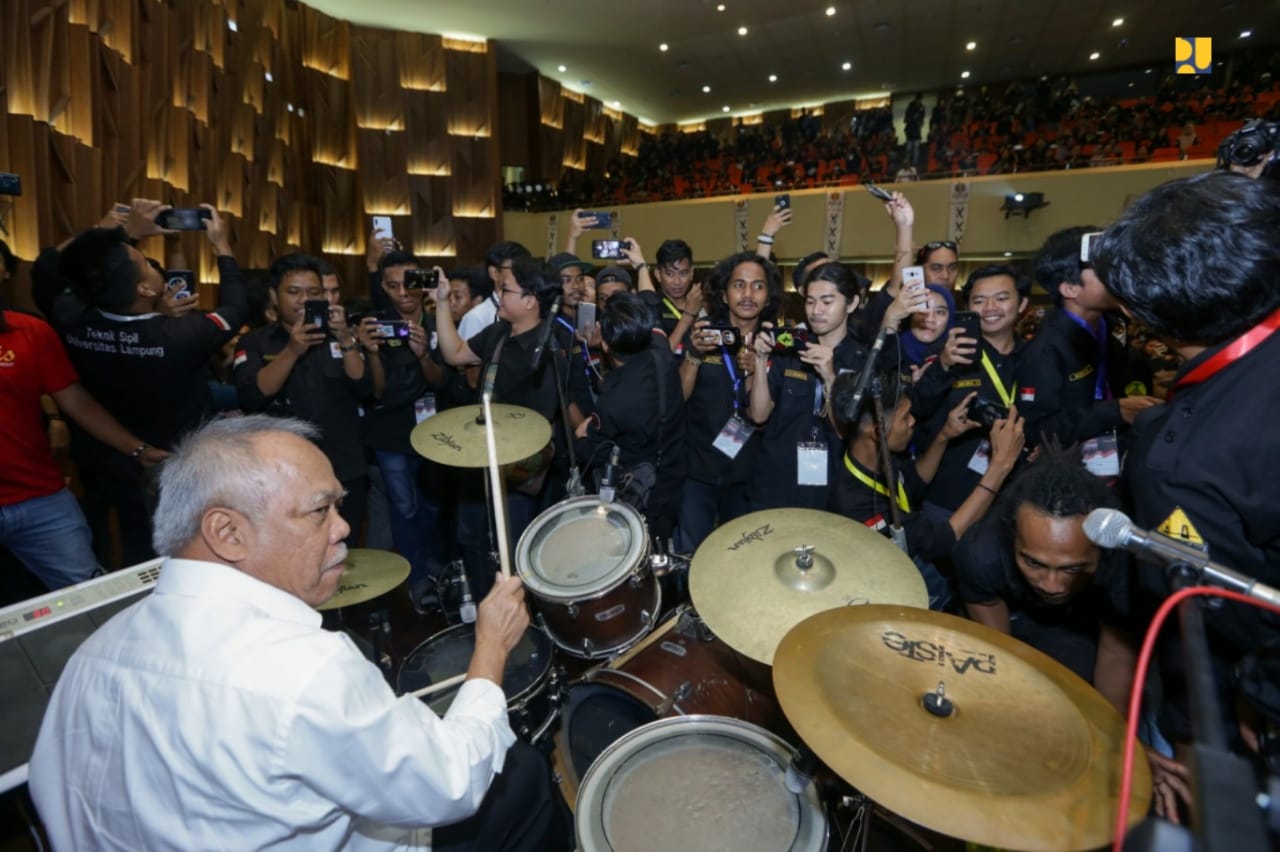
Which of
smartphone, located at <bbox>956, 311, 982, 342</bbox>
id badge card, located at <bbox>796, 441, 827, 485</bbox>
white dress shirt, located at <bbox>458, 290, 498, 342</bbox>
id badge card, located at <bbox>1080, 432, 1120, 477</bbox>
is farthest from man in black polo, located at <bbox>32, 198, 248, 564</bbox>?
id badge card, located at <bbox>1080, 432, 1120, 477</bbox>

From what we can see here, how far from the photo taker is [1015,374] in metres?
2.79

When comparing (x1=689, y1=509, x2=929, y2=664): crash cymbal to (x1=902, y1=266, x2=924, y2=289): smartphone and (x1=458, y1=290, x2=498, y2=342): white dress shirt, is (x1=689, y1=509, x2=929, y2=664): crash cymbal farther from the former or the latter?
(x1=458, y1=290, x2=498, y2=342): white dress shirt

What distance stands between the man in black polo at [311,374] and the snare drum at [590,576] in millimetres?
1411

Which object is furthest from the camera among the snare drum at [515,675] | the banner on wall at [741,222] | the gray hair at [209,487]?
the banner on wall at [741,222]

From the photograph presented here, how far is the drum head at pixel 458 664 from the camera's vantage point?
203cm

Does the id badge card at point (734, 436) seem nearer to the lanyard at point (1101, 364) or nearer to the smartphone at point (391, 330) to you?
the lanyard at point (1101, 364)

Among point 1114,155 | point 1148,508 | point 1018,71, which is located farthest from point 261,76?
point 1018,71

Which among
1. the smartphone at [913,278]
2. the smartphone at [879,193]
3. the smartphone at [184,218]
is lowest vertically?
the smartphone at [913,278]

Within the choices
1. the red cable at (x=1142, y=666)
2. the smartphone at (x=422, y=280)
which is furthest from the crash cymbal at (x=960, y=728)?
the smartphone at (x=422, y=280)

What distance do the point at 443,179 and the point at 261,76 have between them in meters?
3.87

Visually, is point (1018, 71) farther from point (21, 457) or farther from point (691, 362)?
point (21, 457)

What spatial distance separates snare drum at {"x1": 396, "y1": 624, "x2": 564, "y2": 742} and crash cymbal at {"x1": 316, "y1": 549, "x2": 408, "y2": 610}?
0.28 meters

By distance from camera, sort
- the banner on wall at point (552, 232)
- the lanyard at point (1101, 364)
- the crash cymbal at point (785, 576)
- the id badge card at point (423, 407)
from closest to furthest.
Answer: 1. the crash cymbal at point (785, 576)
2. the lanyard at point (1101, 364)
3. the id badge card at point (423, 407)
4. the banner on wall at point (552, 232)

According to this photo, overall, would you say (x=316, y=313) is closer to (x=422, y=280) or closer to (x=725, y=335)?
(x=422, y=280)
